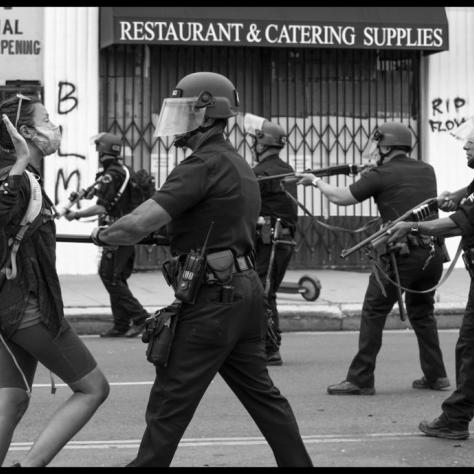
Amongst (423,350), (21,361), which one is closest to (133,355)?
(423,350)

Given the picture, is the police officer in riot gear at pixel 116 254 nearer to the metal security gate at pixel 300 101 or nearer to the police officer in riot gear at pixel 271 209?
the police officer in riot gear at pixel 271 209

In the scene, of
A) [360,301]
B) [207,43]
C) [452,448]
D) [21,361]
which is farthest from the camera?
[207,43]

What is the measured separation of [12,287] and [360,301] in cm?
824

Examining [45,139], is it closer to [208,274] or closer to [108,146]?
[208,274]

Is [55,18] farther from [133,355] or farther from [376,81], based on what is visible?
[133,355]

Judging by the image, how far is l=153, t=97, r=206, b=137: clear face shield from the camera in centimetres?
529

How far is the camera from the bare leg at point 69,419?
209 inches

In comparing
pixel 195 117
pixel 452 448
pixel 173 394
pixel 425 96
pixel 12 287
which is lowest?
pixel 452 448

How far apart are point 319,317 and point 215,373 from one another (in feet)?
24.4

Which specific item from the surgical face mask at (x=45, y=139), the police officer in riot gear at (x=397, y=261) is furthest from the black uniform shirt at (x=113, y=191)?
the surgical face mask at (x=45, y=139)

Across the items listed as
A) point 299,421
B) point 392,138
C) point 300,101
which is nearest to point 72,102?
point 300,101

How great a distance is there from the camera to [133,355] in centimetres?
1051

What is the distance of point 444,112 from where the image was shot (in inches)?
658

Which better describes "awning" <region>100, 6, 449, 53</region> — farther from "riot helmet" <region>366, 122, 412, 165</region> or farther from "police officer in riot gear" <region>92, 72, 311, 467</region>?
"police officer in riot gear" <region>92, 72, 311, 467</region>
